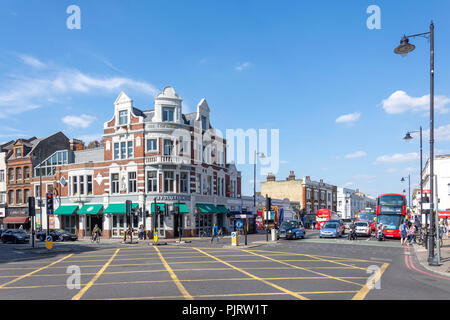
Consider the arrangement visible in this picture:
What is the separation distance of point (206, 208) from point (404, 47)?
31.8 meters

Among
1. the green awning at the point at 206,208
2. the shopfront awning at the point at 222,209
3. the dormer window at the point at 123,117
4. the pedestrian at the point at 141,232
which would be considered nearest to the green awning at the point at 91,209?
the pedestrian at the point at 141,232

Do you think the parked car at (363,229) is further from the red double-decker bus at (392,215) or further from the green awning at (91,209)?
the green awning at (91,209)

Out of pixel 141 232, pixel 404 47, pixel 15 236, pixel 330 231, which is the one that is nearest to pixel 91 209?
pixel 141 232

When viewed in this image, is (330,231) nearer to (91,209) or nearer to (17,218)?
(91,209)

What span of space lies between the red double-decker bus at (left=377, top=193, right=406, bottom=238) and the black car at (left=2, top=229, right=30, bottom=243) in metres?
34.5

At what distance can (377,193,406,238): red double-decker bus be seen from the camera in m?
37.4

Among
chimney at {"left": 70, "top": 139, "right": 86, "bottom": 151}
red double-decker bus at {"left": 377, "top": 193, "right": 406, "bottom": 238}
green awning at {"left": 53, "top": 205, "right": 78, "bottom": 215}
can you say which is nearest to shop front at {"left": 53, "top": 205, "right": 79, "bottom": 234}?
green awning at {"left": 53, "top": 205, "right": 78, "bottom": 215}

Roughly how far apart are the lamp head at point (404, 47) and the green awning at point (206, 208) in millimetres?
30749

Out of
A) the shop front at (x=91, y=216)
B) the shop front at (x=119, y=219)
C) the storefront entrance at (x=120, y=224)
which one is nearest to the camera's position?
the shop front at (x=119, y=219)

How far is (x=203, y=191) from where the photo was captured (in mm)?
46594

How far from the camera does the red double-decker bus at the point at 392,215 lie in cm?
3745

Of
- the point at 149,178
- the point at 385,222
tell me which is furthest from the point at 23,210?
the point at 385,222

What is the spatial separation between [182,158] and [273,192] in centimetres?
4348
